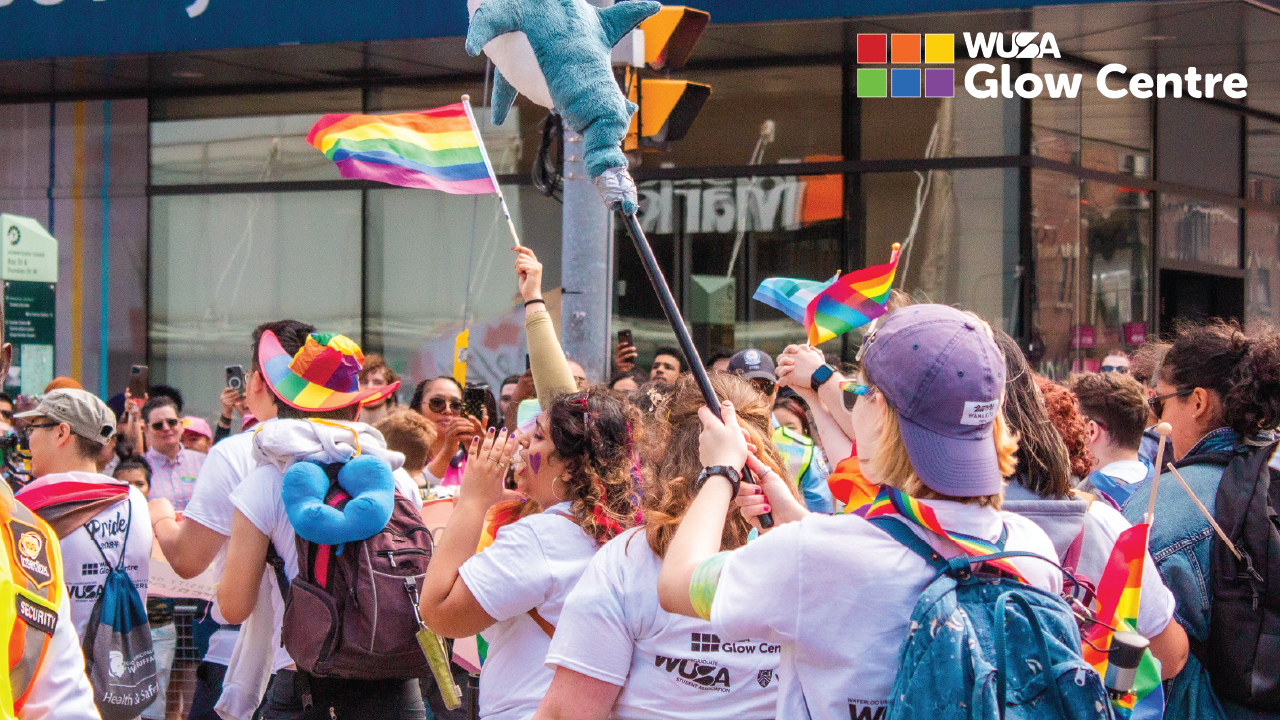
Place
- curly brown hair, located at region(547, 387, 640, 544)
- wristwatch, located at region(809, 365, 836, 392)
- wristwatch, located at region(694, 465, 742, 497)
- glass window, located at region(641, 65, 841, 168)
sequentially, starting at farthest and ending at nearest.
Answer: glass window, located at region(641, 65, 841, 168) < wristwatch, located at region(809, 365, 836, 392) < curly brown hair, located at region(547, 387, 640, 544) < wristwatch, located at region(694, 465, 742, 497)

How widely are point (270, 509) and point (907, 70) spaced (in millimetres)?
8884

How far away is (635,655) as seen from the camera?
8.66 feet

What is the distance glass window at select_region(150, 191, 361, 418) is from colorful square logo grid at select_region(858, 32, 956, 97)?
5.37 meters

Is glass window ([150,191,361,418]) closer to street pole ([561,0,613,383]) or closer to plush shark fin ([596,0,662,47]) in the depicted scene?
street pole ([561,0,613,383])

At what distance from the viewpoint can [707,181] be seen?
464 inches

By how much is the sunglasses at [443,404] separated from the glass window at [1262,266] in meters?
9.60

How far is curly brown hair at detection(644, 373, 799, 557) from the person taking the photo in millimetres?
2615

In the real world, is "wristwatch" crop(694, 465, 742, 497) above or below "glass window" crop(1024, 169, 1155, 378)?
below

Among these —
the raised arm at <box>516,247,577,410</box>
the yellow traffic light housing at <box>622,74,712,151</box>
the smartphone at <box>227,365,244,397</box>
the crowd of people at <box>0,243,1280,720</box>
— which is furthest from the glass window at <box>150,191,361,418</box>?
the raised arm at <box>516,247,577,410</box>

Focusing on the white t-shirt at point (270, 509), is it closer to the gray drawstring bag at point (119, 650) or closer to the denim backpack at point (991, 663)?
the gray drawstring bag at point (119, 650)

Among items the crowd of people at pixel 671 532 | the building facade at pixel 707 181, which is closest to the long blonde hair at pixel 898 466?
the crowd of people at pixel 671 532

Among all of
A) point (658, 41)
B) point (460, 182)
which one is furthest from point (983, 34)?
point (460, 182)

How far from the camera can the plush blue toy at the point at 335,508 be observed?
11.7 feet

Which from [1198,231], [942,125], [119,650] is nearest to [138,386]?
[119,650]
